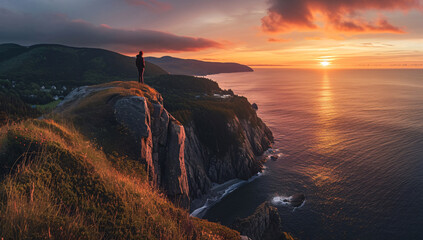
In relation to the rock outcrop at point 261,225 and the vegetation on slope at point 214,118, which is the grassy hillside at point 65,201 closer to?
the rock outcrop at point 261,225

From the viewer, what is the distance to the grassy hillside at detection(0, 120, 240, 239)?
5457mm

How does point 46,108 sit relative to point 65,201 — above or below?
above

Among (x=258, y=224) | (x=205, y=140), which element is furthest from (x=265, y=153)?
(x=258, y=224)

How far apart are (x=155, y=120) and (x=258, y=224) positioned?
2266 cm

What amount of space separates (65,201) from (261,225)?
30984 millimetres

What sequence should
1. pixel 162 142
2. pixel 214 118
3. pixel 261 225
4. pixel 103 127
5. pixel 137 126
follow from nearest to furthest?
pixel 103 127
pixel 137 126
pixel 162 142
pixel 261 225
pixel 214 118

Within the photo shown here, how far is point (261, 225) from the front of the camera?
31.2 metres

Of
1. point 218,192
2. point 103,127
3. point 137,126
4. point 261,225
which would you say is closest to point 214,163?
point 218,192

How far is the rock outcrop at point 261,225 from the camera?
1144 inches

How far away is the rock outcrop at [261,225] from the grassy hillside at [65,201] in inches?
942

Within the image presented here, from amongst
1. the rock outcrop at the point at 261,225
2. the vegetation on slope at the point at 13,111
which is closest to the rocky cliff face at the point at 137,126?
the vegetation on slope at the point at 13,111

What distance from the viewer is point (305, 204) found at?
46688mm

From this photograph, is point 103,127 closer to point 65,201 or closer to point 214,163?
point 65,201

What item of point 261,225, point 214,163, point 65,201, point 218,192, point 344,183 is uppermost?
point 65,201
